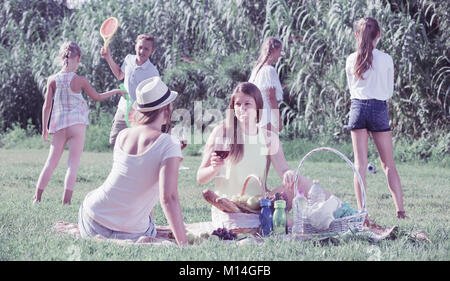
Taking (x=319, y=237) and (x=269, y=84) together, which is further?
(x=269, y=84)

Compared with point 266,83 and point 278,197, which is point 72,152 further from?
point 278,197

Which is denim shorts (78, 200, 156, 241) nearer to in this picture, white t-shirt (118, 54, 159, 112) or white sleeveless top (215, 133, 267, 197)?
Result: white sleeveless top (215, 133, 267, 197)

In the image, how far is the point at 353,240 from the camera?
382 cm

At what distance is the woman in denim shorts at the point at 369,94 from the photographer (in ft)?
16.7

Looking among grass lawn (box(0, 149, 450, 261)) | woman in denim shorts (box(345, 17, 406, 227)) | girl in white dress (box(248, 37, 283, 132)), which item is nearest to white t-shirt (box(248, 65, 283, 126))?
girl in white dress (box(248, 37, 283, 132))

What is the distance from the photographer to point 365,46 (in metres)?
5.09

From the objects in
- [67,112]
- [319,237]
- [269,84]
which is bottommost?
[319,237]

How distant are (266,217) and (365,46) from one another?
1752 mm

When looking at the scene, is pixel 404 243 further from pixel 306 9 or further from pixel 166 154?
pixel 306 9

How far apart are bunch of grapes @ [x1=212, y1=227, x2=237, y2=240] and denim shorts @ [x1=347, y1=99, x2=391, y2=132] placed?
1662 millimetres

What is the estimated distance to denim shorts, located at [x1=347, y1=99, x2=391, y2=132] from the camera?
5.09m

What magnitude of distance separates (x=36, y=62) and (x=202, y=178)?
10627 millimetres

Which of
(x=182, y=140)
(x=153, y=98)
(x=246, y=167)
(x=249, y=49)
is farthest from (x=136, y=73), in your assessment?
(x=249, y=49)
